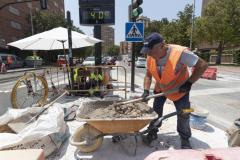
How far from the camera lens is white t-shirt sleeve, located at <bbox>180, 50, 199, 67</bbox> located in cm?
347

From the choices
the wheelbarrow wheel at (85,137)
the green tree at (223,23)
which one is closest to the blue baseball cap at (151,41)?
the wheelbarrow wheel at (85,137)

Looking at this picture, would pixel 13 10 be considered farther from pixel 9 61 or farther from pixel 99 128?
pixel 99 128

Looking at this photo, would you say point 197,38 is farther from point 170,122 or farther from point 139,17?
point 170,122

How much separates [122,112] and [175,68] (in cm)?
108

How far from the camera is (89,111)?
409 centimetres

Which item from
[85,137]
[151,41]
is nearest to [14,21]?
[85,137]

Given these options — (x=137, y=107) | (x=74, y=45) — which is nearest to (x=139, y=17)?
(x=74, y=45)

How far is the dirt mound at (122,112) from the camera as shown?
3.71 m

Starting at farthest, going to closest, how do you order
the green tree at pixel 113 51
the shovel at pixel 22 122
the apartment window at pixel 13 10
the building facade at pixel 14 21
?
1. the green tree at pixel 113 51
2. the apartment window at pixel 13 10
3. the building facade at pixel 14 21
4. the shovel at pixel 22 122

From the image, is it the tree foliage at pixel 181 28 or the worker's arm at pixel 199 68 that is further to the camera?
the tree foliage at pixel 181 28

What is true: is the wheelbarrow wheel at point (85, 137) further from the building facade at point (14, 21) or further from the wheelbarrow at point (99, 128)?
the building facade at point (14, 21)

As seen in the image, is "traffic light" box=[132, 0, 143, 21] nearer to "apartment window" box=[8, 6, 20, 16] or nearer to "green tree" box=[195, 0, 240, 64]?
"green tree" box=[195, 0, 240, 64]

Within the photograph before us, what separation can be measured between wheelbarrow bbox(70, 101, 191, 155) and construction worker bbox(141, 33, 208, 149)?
11.1 inches

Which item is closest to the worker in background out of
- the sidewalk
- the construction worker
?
the sidewalk
